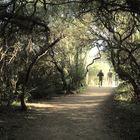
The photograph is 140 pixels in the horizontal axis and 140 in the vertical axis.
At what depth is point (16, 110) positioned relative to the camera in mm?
17234

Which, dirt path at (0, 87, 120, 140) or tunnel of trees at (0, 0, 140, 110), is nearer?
dirt path at (0, 87, 120, 140)

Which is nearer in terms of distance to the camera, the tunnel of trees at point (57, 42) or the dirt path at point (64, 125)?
the dirt path at point (64, 125)

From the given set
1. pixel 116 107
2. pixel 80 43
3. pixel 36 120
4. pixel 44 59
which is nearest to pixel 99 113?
pixel 116 107

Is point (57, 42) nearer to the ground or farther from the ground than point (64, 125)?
farther from the ground

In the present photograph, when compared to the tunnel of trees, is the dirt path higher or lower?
lower

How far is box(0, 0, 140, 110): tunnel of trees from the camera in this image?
45.1 ft

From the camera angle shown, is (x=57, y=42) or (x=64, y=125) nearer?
(x=64, y=125)

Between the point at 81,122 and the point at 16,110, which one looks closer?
the point at 81,122

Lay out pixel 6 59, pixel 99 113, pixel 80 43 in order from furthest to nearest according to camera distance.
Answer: pixel 80 43 → pixel 99 113 → pixel 6 59

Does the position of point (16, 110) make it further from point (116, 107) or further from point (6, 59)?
point (116, 107)

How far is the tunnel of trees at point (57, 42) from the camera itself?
13758mm

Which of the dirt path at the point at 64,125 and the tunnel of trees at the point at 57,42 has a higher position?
the tunnel of trees at the point at 57,42

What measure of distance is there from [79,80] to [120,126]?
1825cm

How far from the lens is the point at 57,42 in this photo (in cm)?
2272
